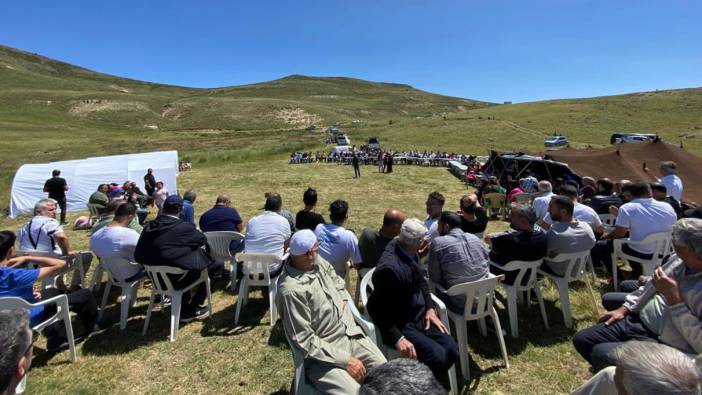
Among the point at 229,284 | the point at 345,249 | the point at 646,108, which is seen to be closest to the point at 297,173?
the point at 229,284

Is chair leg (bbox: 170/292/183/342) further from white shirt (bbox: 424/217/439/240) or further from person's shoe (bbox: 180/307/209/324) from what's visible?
white shirt (bbox: 424/217/439/240)

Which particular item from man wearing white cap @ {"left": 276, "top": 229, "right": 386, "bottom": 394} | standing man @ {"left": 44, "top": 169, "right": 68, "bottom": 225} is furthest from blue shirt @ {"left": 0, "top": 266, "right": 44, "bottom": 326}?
standing man @ {"left": 44, "top": 169, "right": 68, "bottom": 225}

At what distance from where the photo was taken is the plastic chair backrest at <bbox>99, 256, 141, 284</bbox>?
4.26 metres

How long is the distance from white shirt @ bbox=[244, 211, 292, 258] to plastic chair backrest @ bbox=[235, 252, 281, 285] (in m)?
0.21

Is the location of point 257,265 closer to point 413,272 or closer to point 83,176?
point 413,272

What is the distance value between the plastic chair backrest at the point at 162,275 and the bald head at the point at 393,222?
2.42 meters

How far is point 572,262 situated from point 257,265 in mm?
3756

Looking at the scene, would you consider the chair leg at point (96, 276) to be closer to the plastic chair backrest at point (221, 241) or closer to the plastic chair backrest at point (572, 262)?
the plastic chair backrest at point (221, 241)

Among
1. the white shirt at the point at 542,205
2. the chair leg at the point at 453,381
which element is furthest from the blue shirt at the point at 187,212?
the white shirt at the point at 542,205

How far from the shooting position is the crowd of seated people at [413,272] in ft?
8.13

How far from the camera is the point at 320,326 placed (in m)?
2.74

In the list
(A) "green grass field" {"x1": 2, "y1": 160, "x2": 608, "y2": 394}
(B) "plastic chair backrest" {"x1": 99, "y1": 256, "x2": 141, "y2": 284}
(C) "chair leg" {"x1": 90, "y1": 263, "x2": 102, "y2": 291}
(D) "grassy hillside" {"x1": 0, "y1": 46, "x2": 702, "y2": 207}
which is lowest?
(A) "green grass field" {"x1": 2, "y1": 160, "x2": 608, "y2": 394}

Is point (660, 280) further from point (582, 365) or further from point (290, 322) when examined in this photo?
point (290, 322)

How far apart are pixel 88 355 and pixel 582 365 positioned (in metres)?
5.13
